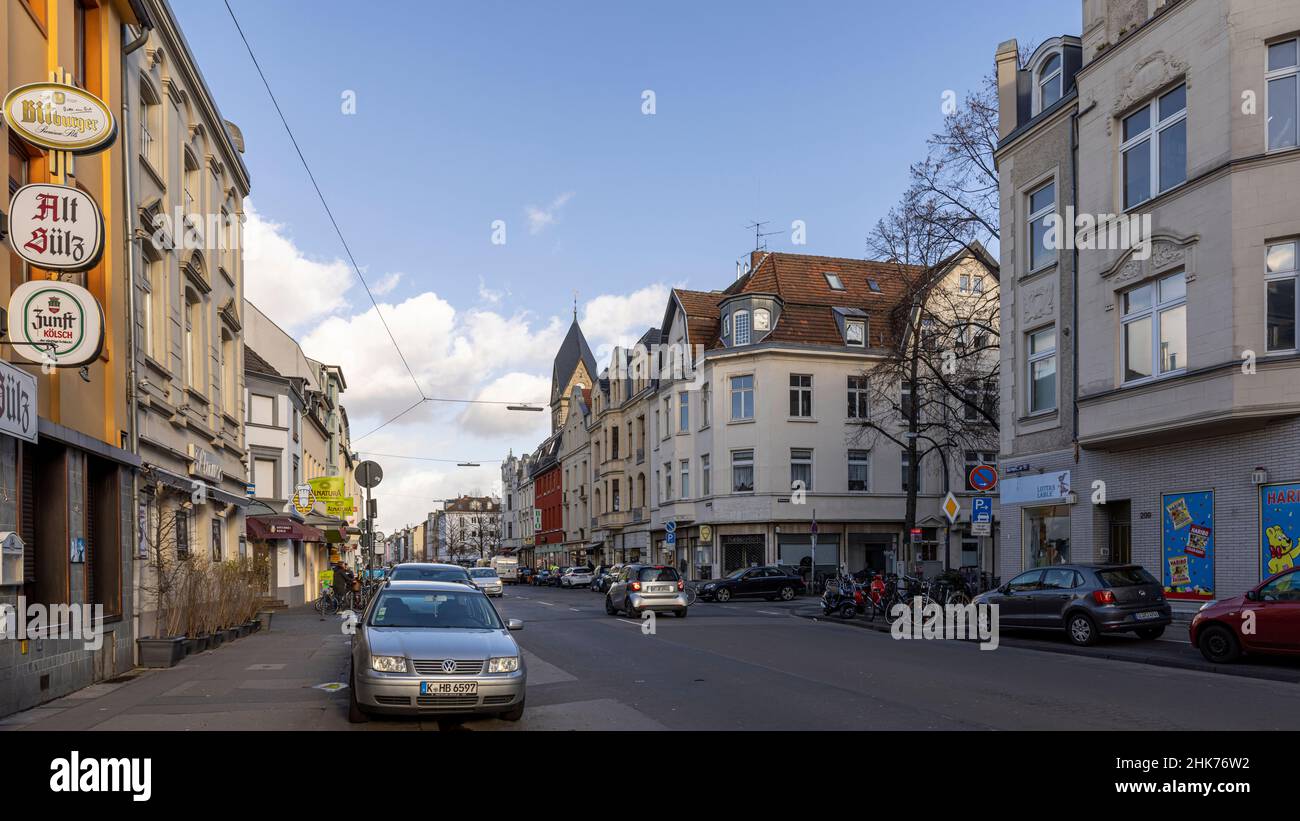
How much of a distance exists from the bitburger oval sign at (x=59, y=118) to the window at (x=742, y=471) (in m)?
40.5

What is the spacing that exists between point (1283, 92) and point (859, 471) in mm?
33764

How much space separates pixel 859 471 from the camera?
51.5m

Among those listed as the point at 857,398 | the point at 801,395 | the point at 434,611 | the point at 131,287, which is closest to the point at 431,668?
the point at 434,611

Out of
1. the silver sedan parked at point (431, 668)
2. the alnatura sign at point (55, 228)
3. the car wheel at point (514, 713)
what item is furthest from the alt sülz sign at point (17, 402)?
the car wheel at point (514, 713)

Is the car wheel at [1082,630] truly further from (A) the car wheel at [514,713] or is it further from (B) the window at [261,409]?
(B) the window at [261,409]

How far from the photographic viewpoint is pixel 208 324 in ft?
76.0

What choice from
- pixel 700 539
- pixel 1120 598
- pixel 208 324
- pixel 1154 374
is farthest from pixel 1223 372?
pixel 700 539

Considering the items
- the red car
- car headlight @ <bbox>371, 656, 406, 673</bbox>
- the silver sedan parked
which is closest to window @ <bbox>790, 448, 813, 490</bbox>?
the red car

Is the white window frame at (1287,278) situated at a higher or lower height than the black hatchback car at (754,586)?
higher

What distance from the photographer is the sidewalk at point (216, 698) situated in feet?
34.3

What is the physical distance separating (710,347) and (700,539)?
371 inches

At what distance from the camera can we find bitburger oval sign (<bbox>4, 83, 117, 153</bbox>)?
1118cm

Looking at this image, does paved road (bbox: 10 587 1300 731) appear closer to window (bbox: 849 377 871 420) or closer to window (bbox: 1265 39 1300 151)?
window (bbox: 1265 39 1300 151)
